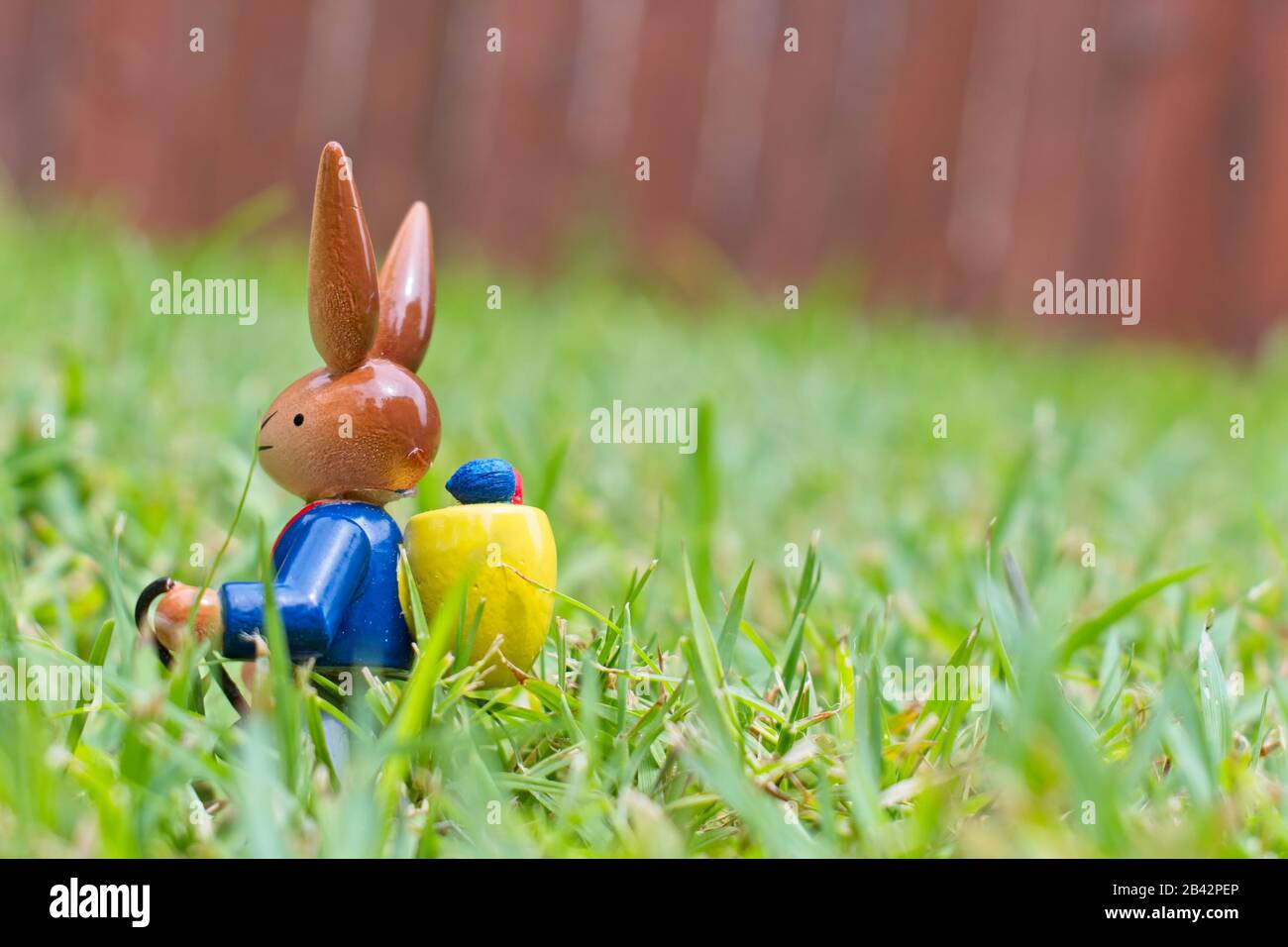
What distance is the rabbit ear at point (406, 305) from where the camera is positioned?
92cm

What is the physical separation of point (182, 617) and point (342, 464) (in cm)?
15

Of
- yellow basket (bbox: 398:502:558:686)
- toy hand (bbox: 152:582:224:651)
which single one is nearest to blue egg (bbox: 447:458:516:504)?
yellow basket (bbox: 398:502:558:686)

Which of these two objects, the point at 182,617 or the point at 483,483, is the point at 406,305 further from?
the point at 182,617

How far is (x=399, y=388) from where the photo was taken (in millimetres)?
868

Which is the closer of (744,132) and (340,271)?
(340,271)

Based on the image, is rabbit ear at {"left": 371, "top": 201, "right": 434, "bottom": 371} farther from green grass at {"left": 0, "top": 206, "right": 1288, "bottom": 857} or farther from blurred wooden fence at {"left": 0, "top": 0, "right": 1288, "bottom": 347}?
blurred wooden fence at {"left": 0, "top": 0, "right": 1288, "bottom": 347}

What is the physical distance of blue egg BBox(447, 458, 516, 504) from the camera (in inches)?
34.3

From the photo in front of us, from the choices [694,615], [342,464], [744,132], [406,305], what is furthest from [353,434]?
[744,132]

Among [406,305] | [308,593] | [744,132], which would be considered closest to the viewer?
[308,593]

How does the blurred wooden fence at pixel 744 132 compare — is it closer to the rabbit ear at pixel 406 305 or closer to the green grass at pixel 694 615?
the green grass at pixel 694 615

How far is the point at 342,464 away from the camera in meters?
0.86

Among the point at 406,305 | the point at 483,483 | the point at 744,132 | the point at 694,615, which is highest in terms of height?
the point at 744,132

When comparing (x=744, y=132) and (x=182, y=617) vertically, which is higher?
(x=744, y=132)

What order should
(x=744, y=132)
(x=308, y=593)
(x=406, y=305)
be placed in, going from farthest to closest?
1. (x=744, y=132)
2. (x=406, y=305)
3. (x=308, y=593)
